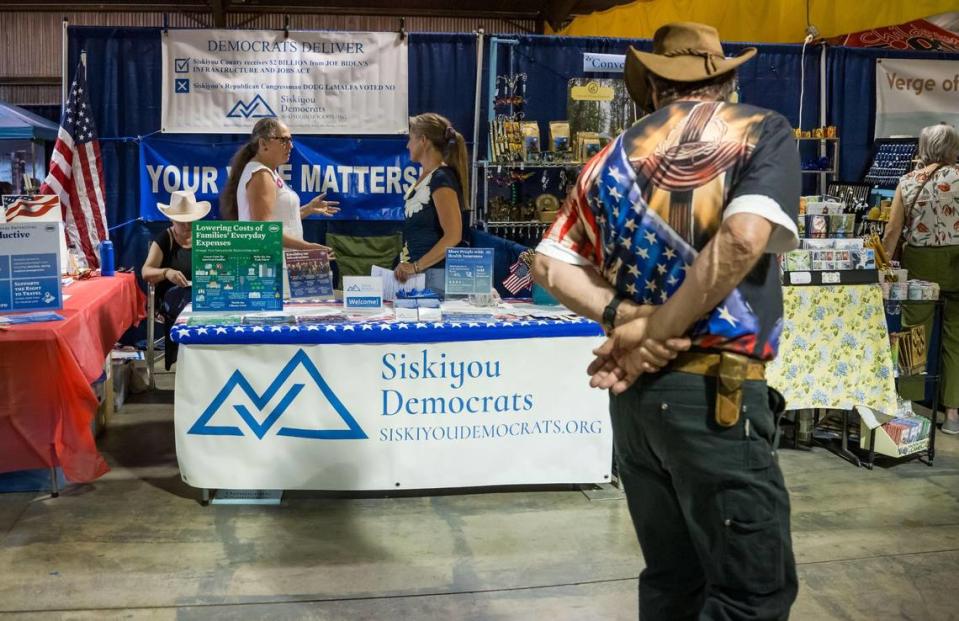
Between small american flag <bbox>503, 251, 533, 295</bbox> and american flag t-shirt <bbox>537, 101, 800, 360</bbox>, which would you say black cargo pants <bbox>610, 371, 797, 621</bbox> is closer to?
american flag t-shirt <bbox>537, 101, 800, 360</bbox>

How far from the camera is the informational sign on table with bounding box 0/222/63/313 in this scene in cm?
357

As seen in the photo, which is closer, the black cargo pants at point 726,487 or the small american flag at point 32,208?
the black cargo pants at point 726,487

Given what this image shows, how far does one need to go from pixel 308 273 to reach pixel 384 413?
29.8 inches

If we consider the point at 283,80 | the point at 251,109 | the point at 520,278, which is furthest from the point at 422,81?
the point at 520,278

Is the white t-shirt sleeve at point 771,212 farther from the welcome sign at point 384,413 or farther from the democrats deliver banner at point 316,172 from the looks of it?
the democrats deliver banner at point 316,172

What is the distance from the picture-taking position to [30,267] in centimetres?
363

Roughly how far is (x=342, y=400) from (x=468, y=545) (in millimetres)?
707

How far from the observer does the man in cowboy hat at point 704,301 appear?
1536mm

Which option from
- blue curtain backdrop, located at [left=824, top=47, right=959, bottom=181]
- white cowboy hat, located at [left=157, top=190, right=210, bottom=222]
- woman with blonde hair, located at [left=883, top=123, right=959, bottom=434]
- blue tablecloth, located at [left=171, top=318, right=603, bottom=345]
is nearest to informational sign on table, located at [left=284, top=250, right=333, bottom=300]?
blue tablecloth, located at [left=171, top=318, right=603, bottom=345]

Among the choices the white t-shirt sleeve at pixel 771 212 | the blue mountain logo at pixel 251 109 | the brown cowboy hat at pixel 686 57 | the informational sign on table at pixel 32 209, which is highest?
the blue mountain logo at pixel 251 109

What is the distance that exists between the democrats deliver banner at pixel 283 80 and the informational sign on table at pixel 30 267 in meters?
2.78

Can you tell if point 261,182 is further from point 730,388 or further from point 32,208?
point 730,388

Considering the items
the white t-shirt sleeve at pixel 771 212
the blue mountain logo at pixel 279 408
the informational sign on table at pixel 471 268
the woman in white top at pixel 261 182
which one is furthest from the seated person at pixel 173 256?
the white t-shirt sleeve at pixel 771 212

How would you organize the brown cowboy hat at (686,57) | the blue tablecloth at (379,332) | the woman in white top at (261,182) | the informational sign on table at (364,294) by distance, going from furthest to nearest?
the woman in white top at (261,182) < the informational sign on table at (364,294) < the blue tablecloth at (379,332) < the brown cowboy hat at (686,57)
